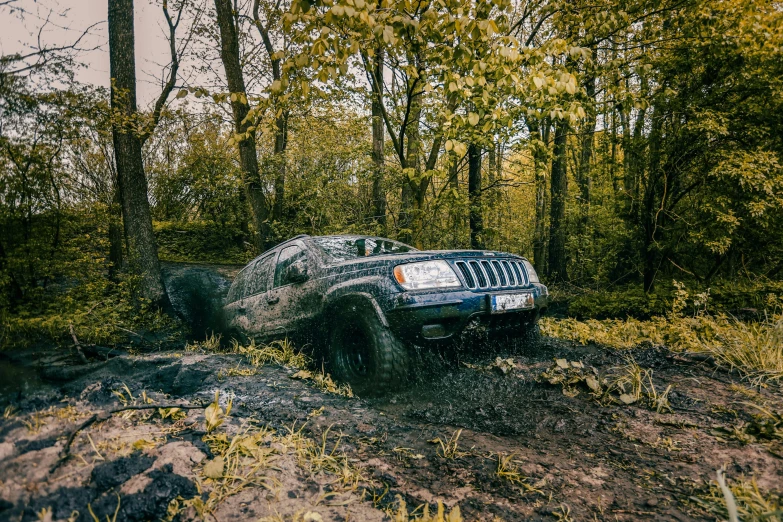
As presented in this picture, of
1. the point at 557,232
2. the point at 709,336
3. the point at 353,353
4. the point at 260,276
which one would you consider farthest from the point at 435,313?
the point at 557,232

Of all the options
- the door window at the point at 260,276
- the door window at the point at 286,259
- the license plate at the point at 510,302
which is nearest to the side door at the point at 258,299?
the door window at the point at 260,276

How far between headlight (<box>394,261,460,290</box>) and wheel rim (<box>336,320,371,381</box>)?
63 centimetres

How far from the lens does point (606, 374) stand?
367 cm

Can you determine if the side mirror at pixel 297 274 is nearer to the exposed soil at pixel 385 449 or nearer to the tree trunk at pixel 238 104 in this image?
the exposed soil at pixel 385 449

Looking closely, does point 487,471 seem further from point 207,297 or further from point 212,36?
point 212,36

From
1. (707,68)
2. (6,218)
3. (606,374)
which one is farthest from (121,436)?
(707,68)

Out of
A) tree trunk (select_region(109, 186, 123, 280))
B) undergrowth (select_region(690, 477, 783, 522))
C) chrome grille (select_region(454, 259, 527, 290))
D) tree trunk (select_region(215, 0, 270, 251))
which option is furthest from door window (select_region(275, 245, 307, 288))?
tree trunk (select_region(215, 0, 270, 251))

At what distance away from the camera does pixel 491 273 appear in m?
3.70

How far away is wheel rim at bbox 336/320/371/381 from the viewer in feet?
11.7

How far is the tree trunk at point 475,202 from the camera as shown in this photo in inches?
369

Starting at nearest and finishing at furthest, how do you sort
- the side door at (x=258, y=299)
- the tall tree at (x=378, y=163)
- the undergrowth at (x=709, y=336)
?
the undergrowth at (x=709, y=336) → the side door at (x=258, y=299) → the tall tree at (x=378, y=163)

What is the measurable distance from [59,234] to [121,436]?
3807 millimetres

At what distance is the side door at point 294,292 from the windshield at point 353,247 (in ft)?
0.65

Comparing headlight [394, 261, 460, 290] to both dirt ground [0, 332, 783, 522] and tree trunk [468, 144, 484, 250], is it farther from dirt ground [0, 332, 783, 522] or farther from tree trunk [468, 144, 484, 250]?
tree trunk [468, 144, 484, 250]
